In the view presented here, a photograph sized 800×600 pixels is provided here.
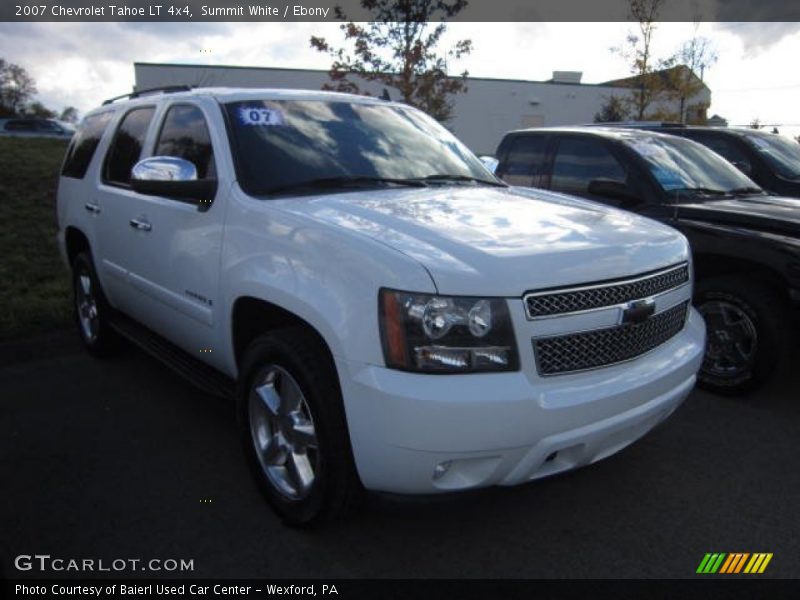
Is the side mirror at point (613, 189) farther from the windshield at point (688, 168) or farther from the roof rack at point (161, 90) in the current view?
the roof rack at point (161, 90)

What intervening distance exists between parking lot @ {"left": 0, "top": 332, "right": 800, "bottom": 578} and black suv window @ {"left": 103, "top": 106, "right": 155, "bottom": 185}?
1600 mm

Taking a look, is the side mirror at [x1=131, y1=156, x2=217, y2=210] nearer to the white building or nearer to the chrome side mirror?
the chrome side mirror

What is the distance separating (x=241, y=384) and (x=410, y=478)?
3.42 feet

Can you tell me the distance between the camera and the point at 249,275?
2.88 m

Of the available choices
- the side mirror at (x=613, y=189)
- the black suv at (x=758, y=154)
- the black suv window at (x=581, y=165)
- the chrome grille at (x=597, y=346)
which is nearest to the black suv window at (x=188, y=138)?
the chrome grille at (x=597, y=346)

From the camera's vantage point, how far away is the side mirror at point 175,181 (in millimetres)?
3197

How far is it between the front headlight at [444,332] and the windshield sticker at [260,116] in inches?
63.3

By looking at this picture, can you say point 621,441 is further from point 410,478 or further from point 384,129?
point 384,129

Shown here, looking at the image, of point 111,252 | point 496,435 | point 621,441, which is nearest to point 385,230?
point 496,435

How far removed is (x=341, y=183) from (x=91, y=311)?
287 cm

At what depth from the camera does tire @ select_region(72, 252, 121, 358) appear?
190 inches

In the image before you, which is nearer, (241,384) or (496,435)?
(496,435)

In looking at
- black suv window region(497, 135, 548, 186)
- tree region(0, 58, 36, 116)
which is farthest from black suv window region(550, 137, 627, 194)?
tree region(0, 58, 36, 116)
